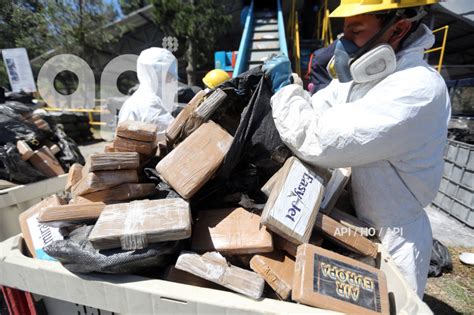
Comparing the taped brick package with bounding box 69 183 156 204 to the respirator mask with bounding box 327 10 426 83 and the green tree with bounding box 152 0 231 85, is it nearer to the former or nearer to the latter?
the respirator mask with bounding box 327 10 426 83

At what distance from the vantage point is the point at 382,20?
120 cm

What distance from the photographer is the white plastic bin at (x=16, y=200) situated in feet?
6.60

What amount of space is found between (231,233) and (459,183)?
382 centimetres

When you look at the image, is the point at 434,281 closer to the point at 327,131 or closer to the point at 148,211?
the point at 327,131

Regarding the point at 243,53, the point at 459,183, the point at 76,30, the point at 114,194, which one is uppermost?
the point at 76,30

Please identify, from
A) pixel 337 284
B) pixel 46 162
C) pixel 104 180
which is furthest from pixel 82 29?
pixel 337 284

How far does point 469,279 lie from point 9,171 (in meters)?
4.22

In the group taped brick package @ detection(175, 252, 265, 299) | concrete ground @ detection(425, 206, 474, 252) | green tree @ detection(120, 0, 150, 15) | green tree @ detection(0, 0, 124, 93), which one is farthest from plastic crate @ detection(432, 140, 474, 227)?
green tree @ detection(120, 0, 150, 15)

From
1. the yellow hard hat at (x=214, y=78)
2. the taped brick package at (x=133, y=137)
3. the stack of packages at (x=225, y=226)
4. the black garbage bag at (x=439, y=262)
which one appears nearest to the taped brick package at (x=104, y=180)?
the stack of packages at (x=225, y=226)

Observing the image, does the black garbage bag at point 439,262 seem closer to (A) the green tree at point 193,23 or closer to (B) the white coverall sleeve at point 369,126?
(B) the white coverall sleeve at point 369,126

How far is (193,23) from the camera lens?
9906mm

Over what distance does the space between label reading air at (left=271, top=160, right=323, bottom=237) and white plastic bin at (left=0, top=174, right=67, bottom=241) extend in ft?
6.59

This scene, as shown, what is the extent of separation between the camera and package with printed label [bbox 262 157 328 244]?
1.12 metres

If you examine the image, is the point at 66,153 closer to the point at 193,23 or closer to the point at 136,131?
the point at 136,131
